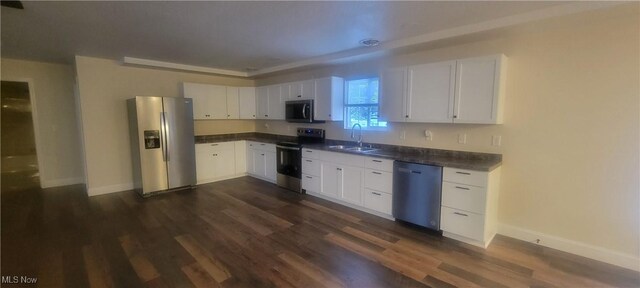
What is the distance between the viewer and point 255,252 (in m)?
2.66

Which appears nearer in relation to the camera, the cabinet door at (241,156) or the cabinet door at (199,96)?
the cabinet door at (199,96)

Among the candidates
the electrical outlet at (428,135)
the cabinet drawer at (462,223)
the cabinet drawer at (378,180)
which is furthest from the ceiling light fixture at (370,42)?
the cabinet drawer at (462,223)

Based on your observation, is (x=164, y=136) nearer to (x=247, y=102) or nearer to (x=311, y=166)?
(x=247, y=102)

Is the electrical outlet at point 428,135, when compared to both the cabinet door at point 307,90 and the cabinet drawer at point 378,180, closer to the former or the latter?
the cabinet drawer at point 378,180

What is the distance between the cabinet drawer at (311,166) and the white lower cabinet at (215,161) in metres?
1.92

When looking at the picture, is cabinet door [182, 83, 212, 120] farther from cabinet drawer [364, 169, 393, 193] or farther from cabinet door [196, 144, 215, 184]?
cabinet drawer [364, 169, 393, 193]

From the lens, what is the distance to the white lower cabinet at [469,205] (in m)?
2.71

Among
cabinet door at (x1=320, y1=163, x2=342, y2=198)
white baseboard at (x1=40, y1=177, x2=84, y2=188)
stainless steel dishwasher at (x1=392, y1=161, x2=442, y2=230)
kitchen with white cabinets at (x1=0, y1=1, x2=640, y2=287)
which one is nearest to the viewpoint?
kitchen with white cabinets at (x1=0, y1=1, x2=640, y2=287)

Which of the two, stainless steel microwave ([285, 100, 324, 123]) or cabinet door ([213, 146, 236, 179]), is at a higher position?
stainless steel microwave ([285, 100, 324, 123])

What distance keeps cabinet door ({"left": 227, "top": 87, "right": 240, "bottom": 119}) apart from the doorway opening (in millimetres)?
3643

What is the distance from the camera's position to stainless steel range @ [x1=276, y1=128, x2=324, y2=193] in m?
4.60

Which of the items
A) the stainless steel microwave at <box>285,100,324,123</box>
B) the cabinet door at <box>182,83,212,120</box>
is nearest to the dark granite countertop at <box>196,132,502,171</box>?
the stainless steel microwave at <box>285,100,324,123</box>

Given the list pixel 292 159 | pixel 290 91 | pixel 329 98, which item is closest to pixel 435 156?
pixel 329 98

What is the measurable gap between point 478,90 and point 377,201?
1.78 m
